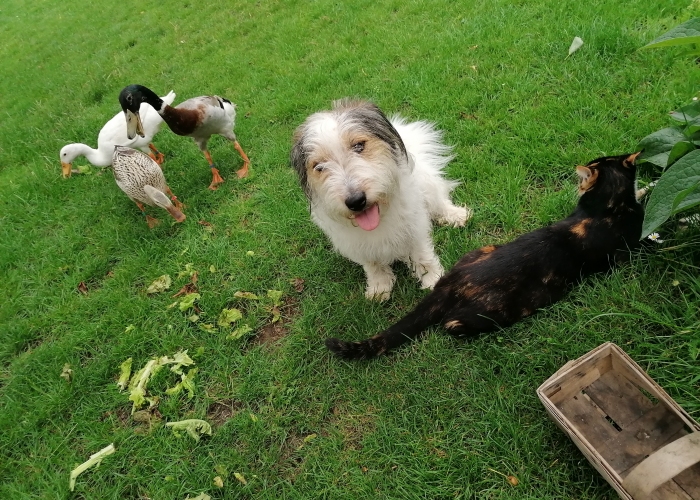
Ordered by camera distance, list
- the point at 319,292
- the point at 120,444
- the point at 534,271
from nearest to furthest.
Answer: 1. the point at 534,271
2. the point at 120,444
3. the point at 319,292

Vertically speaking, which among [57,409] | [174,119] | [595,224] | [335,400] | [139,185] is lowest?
[335,400]

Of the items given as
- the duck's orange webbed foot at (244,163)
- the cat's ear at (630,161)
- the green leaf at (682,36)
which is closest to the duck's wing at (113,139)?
the duck's orange webbed foot at (244,163)

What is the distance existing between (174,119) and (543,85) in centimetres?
337

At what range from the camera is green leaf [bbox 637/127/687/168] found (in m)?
2.21

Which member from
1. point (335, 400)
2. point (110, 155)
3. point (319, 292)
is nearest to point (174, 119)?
point (110, 155)

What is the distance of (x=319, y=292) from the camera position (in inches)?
127

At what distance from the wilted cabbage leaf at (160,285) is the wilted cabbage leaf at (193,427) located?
1.29m

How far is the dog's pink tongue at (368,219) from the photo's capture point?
2.48 meters

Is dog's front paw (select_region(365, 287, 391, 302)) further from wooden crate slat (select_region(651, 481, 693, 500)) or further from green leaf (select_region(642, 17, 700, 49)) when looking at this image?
green leaf (select_region(642, 17, 700, 49))

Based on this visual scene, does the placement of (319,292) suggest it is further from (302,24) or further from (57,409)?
(302,24)

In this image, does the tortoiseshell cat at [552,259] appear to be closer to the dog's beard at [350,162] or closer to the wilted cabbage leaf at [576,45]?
the dog's beard at [350,162]

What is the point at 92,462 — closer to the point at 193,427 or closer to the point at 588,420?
the point at 193,427

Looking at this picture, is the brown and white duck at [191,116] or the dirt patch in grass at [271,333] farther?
the brown and white duck at [191,116]

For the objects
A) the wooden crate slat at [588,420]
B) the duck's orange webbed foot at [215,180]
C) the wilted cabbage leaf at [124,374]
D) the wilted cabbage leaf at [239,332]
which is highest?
the duck's orange webbed foot at [215,180]
